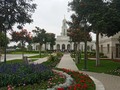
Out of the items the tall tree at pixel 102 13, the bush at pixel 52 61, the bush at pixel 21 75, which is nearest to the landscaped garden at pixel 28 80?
the bush at pixel 21 75

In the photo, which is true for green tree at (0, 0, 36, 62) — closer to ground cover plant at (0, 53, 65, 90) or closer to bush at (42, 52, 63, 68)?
bush at (42, 52, 63, 68)

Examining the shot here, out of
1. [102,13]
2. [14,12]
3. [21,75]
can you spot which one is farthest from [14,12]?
[21,75]

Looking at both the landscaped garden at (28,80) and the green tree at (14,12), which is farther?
the green tree at (14,12)

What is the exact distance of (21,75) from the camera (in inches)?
460

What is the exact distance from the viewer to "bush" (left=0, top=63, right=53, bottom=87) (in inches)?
446

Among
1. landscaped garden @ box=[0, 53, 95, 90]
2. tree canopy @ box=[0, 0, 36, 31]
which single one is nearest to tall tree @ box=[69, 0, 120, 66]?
tree canopy @ box=[0, 0, 36, 31]

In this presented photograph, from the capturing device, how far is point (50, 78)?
1309cm

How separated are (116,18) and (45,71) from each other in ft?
28.3

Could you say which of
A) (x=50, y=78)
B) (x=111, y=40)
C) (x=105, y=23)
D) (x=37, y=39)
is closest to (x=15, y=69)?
(x=50, y=78)

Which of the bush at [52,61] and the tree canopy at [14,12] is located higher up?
the tree canopy at [14,12]

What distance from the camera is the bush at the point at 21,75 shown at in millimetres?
11336

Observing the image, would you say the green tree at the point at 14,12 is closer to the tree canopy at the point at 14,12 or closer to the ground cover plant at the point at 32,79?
Result: the tree canopy at the point at 14,12

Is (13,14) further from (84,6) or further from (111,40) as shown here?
(111,40)

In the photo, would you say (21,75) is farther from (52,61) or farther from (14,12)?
(52,61)
